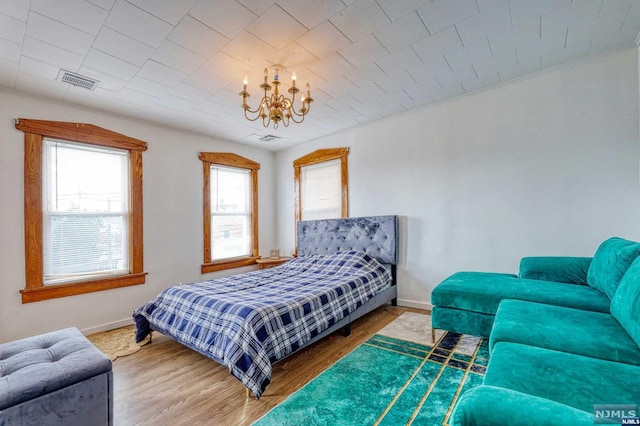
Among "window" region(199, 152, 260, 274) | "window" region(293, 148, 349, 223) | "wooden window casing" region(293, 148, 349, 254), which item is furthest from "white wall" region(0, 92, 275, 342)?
"window" region(293, 148, 349, 223)

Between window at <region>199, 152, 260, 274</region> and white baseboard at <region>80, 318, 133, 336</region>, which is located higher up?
window at <region>199, 152, 260, 274</region>

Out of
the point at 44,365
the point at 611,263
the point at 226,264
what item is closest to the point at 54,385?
the point at 44,365

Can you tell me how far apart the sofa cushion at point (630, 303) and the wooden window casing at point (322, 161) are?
3.15 m

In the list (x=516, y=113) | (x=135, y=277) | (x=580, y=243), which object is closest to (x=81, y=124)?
(x=135, y=277)

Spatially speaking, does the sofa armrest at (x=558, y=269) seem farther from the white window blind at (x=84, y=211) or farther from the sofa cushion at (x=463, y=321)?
the white window blind at (x=84, y=211)

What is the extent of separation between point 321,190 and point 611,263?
361 cm

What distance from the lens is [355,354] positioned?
8.42 feet

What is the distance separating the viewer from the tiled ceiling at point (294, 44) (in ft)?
6.42

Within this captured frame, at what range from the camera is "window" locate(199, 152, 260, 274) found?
4.48 meters

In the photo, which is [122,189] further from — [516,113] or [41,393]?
[516,113]

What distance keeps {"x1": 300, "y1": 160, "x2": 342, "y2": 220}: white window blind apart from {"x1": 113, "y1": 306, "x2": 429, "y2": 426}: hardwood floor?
7.39 feet

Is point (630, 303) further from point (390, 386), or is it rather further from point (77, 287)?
point (77, 287)

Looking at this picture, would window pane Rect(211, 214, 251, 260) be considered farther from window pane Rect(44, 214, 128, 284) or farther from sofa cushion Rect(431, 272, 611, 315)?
sofa cushion Rect(431, 272, 611, 315)

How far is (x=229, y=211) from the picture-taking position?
4871mm
